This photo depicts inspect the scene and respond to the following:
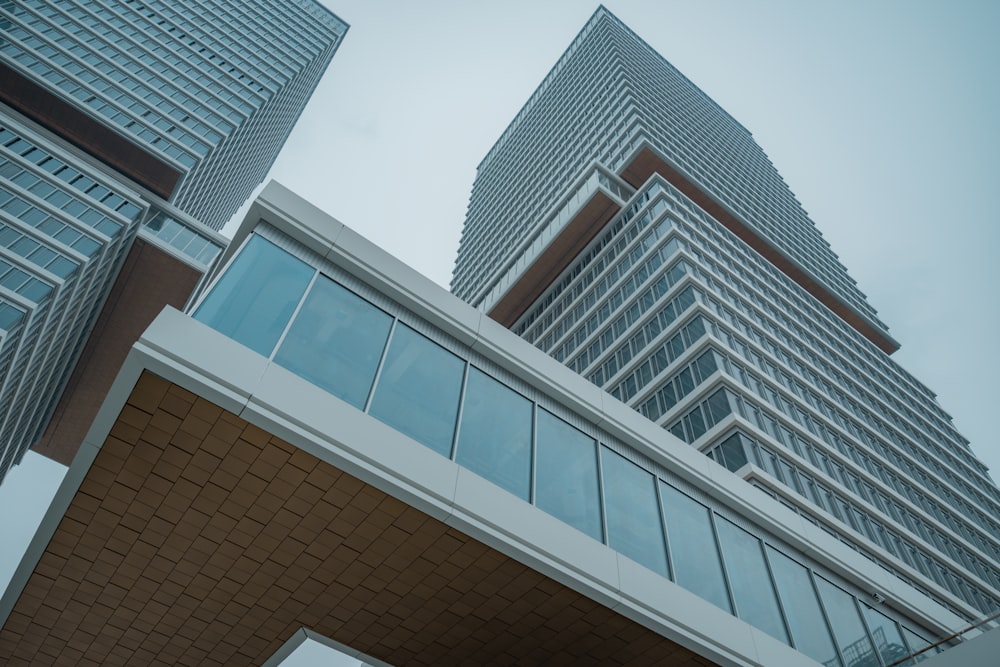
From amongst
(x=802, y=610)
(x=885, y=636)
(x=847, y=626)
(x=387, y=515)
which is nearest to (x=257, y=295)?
(x=387, y=515)

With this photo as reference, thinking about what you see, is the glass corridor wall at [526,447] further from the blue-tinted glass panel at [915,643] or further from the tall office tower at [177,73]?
the tall office tower at [177,73]

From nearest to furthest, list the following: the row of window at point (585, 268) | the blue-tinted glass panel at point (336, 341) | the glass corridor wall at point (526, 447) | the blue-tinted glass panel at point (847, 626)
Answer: the blue-tinted glass panel at point (336, 341) < the glass corridor wall at point (526, 447) < the blue-tinted glass panel at point (847, 626) < the row of window at point (585, 268)

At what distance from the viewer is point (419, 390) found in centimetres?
1163

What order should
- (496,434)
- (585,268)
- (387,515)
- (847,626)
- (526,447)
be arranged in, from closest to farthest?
1. (387,515)
2. (496,434)
3. (526,447)
4. (847,626)
5. (585,268)

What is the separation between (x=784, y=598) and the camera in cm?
1408

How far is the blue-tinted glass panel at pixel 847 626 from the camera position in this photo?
46.6ft

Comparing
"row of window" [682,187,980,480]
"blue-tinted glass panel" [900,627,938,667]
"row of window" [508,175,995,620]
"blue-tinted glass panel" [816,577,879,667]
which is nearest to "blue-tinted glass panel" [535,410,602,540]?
"blue-tinted glass panel" [816,577,879,667]

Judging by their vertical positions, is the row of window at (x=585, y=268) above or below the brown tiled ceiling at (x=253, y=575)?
above

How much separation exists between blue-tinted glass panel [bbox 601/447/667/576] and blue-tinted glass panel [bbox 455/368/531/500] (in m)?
1.89

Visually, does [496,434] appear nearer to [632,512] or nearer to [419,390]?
[419,390]

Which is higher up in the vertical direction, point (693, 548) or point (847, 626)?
point (693, 548)

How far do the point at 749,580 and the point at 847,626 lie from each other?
9.75ft

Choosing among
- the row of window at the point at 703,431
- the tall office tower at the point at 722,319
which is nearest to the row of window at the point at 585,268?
the tall office tower at the point at 722,319

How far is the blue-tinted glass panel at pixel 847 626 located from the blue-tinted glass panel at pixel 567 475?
640cm
